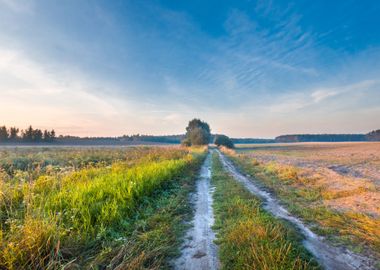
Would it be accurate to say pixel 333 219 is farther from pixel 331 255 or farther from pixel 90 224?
pixel 90 224

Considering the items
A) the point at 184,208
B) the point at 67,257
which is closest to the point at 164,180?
the point at 184,208

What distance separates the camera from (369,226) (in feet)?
16.0

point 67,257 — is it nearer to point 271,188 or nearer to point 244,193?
point 244,193

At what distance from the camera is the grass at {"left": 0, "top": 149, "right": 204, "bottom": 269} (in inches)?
125

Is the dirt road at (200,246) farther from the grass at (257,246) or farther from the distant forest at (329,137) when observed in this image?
the distant forest at (329,137)

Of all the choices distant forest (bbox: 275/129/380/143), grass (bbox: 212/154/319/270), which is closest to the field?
grass (bbox: 212/154/319/270)

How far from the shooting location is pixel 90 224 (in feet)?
14.6

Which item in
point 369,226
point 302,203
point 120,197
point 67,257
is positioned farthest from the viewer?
point 302,203

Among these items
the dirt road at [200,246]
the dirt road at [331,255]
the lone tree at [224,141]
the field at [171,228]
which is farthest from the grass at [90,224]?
the lone tree at [224,141]

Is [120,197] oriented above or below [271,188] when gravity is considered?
above

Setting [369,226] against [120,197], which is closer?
[369,226]

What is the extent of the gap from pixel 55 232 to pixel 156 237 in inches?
73.4

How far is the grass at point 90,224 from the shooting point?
3180mm

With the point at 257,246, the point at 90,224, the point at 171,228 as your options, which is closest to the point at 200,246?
the point at 171,228
